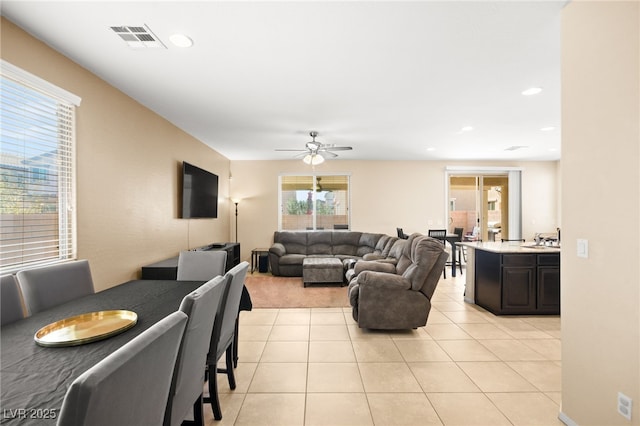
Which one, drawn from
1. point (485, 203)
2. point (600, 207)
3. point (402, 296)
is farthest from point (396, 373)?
point (485, 203)

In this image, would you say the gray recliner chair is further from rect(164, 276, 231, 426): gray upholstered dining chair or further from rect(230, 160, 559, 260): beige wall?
rect(230, 160, 559, 260): beige wall

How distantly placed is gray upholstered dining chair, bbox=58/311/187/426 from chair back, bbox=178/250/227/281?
179cm

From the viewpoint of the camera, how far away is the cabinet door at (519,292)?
12.1 ft

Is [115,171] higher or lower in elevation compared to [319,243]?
higher

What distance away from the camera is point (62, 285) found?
1.98 m

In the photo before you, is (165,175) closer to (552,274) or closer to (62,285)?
(62,285)

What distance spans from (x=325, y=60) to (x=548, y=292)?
4.01m

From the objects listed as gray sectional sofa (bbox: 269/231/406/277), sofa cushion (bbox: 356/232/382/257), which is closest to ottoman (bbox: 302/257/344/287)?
gray sectional sofa (bbox: 269/231/406/277)

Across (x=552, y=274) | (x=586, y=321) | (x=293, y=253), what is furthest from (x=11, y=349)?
(x=293, y=253)

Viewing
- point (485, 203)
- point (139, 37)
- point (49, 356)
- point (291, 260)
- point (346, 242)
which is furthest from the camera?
point (485, 203)

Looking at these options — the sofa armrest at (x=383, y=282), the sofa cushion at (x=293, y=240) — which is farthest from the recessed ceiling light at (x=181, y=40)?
the sofa cushion at (x=293, y=240)

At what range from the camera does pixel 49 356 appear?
3.76 feet

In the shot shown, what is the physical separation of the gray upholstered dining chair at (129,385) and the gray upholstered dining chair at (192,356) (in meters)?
0.23

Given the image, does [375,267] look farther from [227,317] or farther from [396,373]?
[227,317]
